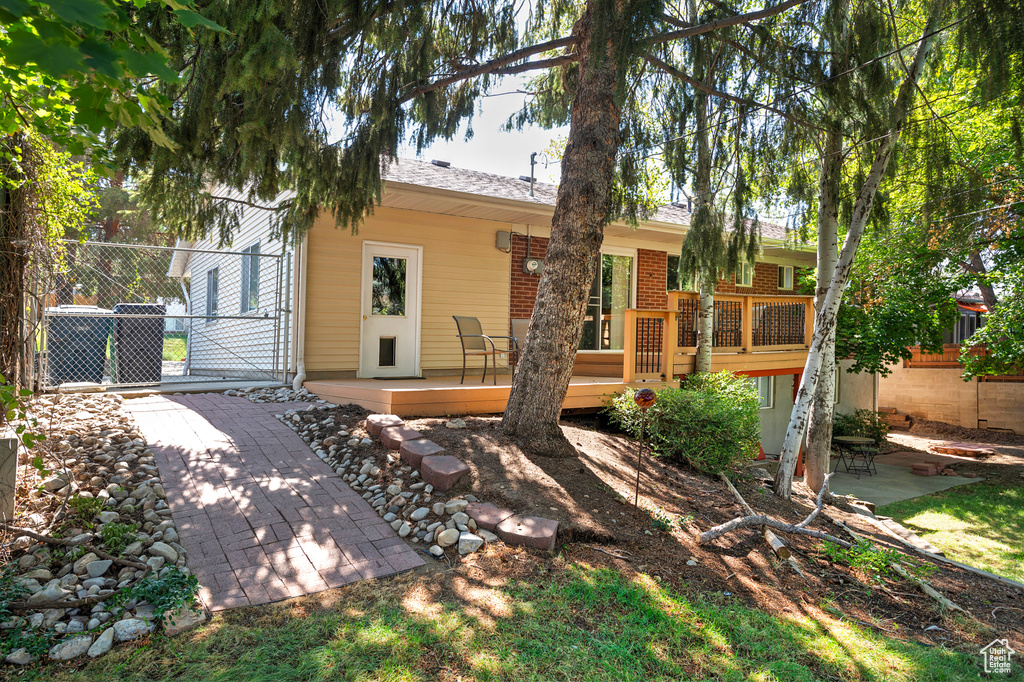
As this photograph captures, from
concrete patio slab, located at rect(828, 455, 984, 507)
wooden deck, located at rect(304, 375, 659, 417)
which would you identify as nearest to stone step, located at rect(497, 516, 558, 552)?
wooden deck, located at rect(304, 375, 659, 417)

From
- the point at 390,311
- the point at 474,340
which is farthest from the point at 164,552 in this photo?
the point at 390,311

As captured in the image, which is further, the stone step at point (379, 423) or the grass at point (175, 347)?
the grass at point (175, 347)

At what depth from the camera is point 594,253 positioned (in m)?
5.22

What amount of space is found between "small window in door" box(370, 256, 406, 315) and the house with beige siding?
16mm

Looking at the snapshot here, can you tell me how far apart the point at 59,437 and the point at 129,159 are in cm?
229

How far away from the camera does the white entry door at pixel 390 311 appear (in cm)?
877

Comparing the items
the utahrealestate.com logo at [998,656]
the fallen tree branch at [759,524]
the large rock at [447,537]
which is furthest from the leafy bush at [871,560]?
the large rock at [447,537]

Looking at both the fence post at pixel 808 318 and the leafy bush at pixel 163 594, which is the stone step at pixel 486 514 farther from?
the fence post at pixel 808 318

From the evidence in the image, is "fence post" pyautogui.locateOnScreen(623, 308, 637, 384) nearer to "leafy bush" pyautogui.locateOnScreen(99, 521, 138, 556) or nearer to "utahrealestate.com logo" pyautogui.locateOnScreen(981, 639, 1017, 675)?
"utahrealestate.com logo" pyautogui.locateOnScreen(981, 639, 1017, 675)

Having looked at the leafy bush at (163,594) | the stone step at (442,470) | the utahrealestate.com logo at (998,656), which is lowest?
the utahrealestate.com logo at (998,656)

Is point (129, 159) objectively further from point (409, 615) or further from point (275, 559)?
point (409, 615)

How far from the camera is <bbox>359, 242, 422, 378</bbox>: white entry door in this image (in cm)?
877

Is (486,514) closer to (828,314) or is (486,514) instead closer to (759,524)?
(759,524)

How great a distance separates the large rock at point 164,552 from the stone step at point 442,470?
5.66ft
